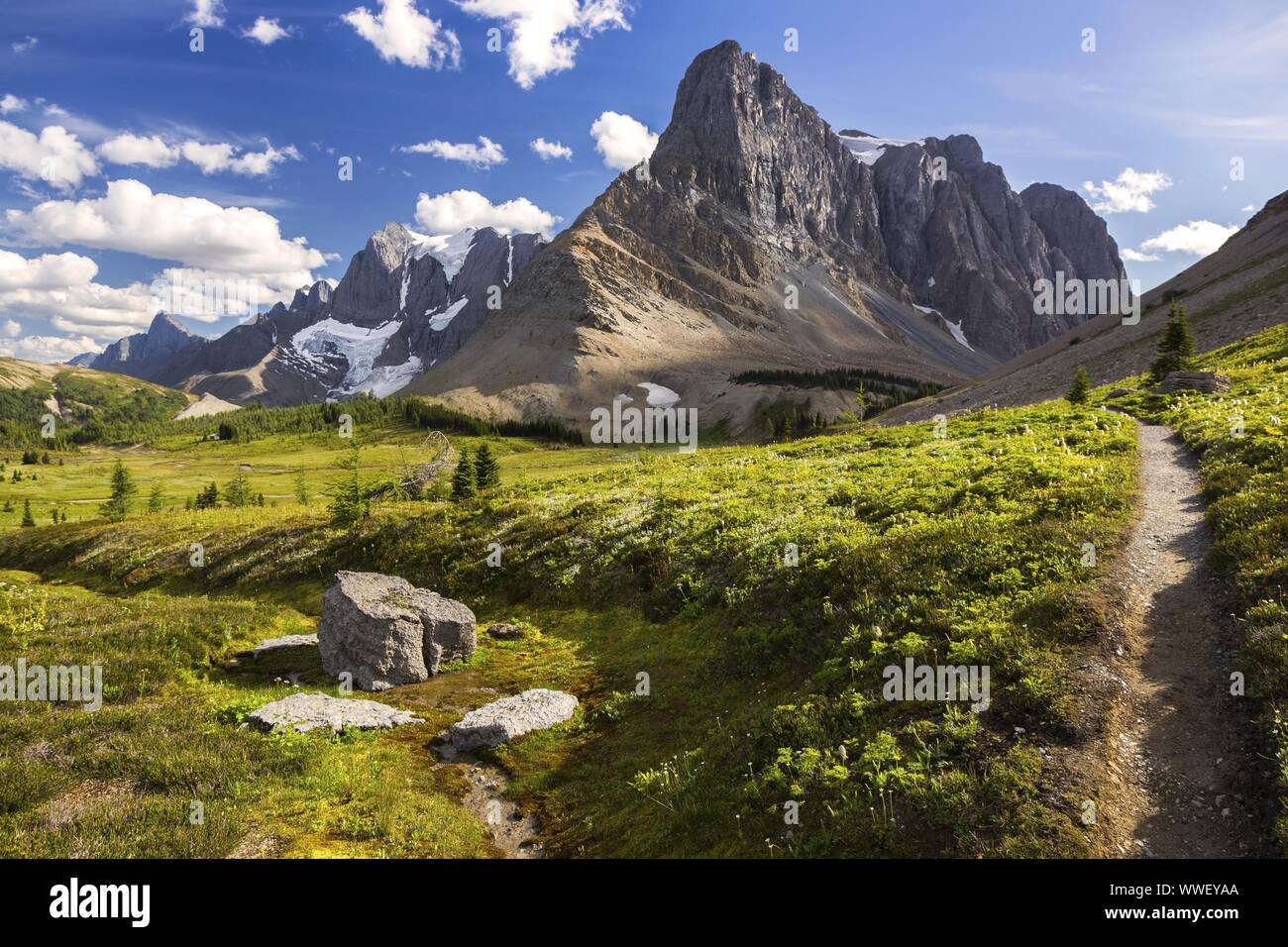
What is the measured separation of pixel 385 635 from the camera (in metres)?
17.9

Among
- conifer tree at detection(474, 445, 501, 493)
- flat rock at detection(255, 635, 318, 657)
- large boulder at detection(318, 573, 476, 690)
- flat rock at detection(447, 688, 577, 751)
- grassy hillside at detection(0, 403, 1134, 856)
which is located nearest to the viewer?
grassy hillside at detection(0, 403, 1134, 856)

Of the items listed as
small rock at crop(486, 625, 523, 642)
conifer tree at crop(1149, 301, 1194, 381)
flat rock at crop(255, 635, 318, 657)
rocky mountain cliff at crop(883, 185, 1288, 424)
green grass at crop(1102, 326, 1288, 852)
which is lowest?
small rock at crop(486, 625, 523, 642)

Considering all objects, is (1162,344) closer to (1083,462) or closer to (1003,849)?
(1083,462)

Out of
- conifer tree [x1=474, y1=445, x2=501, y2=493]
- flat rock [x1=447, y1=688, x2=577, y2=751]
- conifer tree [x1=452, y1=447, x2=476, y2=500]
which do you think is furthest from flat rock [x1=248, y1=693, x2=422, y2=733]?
conifer tree [x1=474, y1=445, x2=501, y2=493]

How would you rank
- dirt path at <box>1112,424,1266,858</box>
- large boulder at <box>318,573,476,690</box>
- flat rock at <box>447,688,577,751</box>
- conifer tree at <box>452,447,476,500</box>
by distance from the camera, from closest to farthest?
dirt path at <box>1112,424,1266,858</box>, flat rock at <box>447,688,577,751</box>, large boulder at <box>318,573,476,690</box>, conifer tree at <box>452,447,476,500</box>

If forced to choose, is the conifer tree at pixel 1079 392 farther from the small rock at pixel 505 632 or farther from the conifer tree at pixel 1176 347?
the small rock at pixel 505 632

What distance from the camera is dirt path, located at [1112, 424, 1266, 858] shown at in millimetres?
7957

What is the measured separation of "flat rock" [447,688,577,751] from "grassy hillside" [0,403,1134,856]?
1.24ft

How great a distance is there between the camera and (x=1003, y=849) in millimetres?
7922

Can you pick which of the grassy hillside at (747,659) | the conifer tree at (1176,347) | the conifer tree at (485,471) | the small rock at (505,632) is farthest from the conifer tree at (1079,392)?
the conifer tree at (485,471)

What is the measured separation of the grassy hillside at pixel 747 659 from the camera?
30.9ft

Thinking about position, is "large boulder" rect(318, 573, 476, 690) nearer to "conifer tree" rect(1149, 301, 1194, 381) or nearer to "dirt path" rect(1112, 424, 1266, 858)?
"dirt path" rect(1112, 424, 1266, 858)

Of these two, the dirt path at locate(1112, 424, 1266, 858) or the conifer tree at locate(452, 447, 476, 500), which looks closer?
the dirt path at locate(1112, 424, 1266, 858)

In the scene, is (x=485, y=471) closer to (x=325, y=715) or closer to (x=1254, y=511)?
(x=325, y=715)
